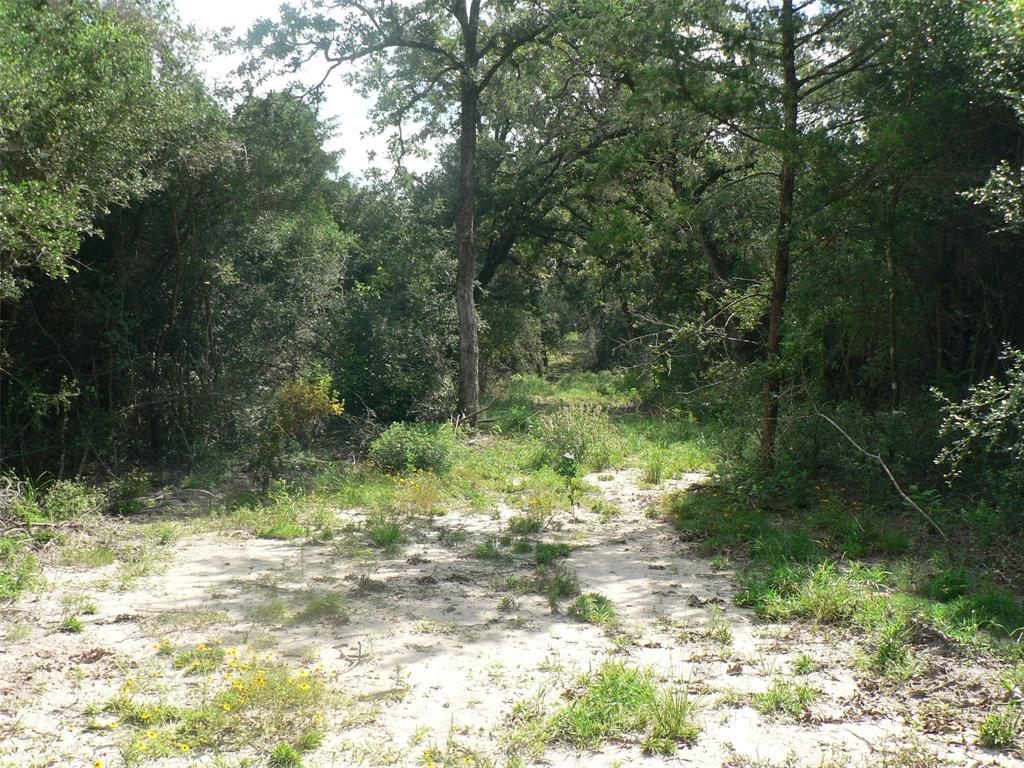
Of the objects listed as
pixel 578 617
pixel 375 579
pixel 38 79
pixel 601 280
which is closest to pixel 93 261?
pixel 38 79

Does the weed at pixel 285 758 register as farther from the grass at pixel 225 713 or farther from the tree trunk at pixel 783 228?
the tree trunk at pixel 783 228

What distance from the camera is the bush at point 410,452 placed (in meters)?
11.2

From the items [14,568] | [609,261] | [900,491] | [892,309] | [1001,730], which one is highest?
[609,261]

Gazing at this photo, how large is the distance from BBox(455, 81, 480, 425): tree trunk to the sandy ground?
28.7 feet

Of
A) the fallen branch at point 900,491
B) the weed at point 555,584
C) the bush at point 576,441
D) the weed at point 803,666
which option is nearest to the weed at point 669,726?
the weed at point 803,666

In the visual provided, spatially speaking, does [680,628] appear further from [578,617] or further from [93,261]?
[93,261]

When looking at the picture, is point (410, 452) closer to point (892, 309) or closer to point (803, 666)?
point (892, 309)

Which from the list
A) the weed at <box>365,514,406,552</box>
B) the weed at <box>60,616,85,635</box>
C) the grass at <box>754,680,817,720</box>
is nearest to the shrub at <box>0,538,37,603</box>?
the weed at <box>60,616,85,635</box>

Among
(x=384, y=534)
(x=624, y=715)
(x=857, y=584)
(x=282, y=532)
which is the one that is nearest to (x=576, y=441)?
(x=384, y=534)

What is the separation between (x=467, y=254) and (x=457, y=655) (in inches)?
465

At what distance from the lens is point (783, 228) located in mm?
9109

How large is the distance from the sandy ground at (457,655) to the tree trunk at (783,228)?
2.78 metres

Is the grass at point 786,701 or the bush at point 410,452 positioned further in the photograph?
the bush at point 410,452

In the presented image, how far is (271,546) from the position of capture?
7.92 m
